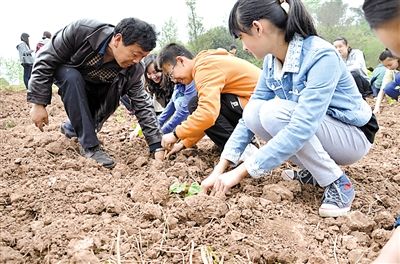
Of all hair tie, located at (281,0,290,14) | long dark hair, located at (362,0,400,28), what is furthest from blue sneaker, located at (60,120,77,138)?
long dark hair, located at (362,0,400,28)

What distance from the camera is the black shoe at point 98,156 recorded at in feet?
9.26

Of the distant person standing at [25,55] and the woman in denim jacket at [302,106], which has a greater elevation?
the woman in denim jacket at [302,106]

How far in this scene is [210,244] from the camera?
168 centimetres

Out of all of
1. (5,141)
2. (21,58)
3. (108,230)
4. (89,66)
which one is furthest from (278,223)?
(21,58)

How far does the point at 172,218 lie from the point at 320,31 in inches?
515

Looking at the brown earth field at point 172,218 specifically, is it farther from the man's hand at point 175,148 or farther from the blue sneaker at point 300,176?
the man's hand at point 175,148

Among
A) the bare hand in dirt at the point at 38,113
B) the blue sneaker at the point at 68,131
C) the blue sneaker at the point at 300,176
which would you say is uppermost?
the bare hand in dirt at the point at 38,113

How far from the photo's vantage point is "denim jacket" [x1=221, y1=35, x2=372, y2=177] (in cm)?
184

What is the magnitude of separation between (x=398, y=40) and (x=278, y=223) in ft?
2.88

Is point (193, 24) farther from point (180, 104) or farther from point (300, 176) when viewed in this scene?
point (300, 176)

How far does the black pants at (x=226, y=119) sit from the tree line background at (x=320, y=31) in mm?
11096

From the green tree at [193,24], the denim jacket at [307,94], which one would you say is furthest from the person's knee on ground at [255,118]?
the green tree at [193,24]

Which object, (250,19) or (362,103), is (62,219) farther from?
(362,103)

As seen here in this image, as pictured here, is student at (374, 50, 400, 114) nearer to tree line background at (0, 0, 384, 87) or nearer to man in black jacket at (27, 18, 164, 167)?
man in black jacket at (27, 18, 164, 167)
